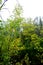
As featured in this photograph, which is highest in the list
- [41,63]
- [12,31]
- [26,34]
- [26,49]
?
[12,31]

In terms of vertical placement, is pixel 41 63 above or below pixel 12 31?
below

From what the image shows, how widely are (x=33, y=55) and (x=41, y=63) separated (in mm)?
1049

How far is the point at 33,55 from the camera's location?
19031 millimetres

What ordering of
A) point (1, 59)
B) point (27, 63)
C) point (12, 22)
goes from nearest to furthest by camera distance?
point (1, 59) → point (12, 22) → point (27, 63)

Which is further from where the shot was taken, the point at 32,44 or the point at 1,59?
the point at 32,44

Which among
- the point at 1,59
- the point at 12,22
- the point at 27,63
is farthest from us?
the point at 27,63

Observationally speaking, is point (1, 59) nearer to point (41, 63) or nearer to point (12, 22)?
point (12, 22)

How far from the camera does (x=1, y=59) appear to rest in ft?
38.2

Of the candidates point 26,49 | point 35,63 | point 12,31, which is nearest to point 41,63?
point 35,63

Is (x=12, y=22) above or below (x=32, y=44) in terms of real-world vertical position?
above

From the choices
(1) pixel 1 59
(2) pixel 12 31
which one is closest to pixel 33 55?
(2) pixel 12 31

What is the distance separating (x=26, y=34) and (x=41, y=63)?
2922 millimetres

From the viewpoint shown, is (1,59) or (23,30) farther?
(23,30)

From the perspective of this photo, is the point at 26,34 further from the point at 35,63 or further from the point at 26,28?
the point at 35,63
